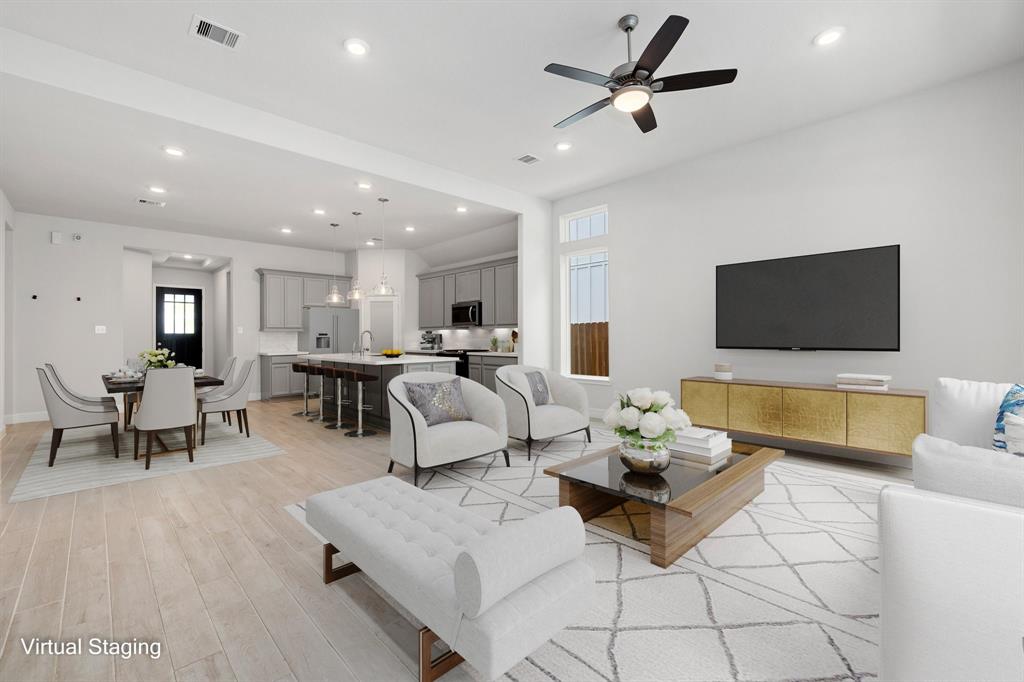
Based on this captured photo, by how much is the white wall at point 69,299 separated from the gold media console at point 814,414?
8210mm

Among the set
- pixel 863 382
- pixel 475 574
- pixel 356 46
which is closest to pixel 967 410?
pixel 863 382

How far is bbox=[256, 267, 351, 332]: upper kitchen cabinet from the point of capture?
8.23m

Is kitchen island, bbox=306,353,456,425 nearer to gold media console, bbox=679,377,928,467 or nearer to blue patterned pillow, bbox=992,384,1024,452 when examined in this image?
gold media console, bbox=679,377,928,467

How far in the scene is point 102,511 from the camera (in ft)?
9.60

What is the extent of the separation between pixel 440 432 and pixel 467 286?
521 centimetres

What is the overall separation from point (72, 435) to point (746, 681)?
685 cm

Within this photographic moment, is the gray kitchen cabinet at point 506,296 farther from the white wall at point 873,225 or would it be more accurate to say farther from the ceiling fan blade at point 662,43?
the ceiling fan blade at point 662,43

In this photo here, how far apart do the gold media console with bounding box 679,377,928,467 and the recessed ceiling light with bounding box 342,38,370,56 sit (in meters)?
4.07

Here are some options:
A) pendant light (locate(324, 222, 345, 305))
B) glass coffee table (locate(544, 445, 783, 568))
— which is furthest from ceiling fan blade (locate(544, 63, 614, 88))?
pendant light (locate(324, 222, 345, 305))

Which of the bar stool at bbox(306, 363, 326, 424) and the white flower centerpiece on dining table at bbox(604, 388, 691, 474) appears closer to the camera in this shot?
the white flower centerpiece on dining table at bbox(604, 388, 691, 474)

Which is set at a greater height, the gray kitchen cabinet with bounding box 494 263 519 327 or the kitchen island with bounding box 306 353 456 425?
the gray kitchen cabinet with bounding box 494 263 519 327

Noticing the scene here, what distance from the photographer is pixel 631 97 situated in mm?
2732

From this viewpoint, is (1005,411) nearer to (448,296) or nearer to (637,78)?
(637,78)

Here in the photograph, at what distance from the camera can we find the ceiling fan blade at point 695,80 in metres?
2.62
